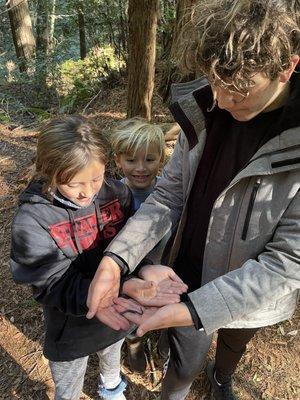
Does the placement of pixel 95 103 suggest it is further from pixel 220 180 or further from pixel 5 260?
pixel 220 180

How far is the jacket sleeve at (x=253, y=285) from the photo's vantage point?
4.84 ft

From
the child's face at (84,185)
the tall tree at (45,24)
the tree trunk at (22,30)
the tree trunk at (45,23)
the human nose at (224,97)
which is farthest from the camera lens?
the tree trunk at (45,23)

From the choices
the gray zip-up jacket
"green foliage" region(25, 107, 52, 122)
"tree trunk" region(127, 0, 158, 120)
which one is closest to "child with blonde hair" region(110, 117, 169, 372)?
the gray zip-up jacket

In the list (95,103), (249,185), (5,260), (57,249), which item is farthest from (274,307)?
(95,103)

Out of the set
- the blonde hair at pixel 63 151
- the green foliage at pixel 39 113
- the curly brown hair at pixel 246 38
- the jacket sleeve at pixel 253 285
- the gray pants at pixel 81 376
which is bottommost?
the gray pants at pixel 81 376

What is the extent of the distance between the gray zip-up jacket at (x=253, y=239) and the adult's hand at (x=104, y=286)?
0.08m

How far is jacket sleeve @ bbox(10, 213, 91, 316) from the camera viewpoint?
1682mm

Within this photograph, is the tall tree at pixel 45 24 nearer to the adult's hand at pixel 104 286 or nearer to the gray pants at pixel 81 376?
the gray pants at pixel 81 376

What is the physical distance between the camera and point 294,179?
4.65 feet

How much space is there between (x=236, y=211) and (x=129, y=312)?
0.70 m

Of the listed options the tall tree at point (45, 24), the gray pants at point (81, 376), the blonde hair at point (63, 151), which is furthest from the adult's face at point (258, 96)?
the tall tree at point (45, 24)

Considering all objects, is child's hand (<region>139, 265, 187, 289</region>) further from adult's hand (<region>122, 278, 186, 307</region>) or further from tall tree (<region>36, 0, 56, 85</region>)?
tall tree (<region>36, 0, 56, 85</region>)

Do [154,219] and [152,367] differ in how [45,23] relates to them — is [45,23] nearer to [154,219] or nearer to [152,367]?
[152,367]

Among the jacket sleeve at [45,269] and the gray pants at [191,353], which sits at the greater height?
the jacket sleeve at [45,269]
